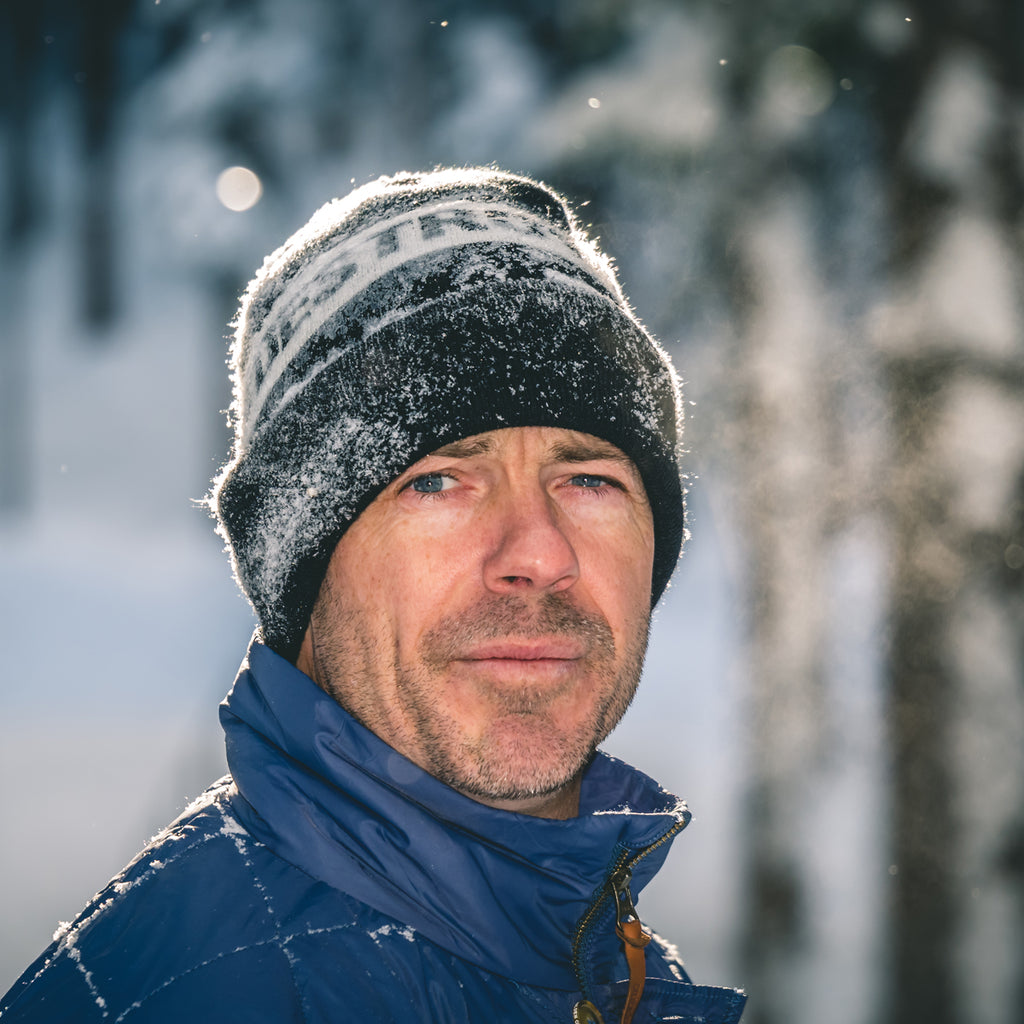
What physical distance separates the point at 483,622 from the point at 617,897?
19.1 inches

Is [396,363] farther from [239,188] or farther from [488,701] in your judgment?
[239,188]

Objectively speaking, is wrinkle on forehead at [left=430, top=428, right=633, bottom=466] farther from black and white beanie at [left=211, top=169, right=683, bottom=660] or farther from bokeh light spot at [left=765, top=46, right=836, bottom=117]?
bokeh light spot at [left=765, top=46, right=836, bottom=117]

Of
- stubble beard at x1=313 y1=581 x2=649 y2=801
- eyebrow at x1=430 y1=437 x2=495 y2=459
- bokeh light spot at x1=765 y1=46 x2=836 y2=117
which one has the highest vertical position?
bokeh light spot at x1=765 y1=46 x2=836 y2=117

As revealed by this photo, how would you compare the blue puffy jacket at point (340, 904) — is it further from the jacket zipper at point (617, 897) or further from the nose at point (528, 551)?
the nose at point (528, 551)

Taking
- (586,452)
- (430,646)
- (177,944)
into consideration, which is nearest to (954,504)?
(586,452)

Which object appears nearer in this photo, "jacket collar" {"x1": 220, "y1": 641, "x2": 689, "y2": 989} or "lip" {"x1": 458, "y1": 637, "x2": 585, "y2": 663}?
"jacket collar" {"x1": 220, "y1": 641, "x2": 689, "y2": 989}

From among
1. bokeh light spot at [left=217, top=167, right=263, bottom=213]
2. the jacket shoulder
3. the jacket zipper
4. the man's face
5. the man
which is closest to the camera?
the jacket shoulder

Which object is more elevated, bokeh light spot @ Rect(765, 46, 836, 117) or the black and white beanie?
bokeh light spot @ Rect(765, 46, 836, 117)

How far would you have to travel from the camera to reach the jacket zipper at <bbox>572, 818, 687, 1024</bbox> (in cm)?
132

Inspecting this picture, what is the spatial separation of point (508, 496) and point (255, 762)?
606mm

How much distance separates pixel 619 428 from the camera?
1640 mm

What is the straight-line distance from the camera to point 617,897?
4.50 ft

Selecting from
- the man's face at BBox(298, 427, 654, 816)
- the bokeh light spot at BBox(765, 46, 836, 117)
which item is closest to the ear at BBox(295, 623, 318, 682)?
the man's face at BBox(298, 427, 654, 816)

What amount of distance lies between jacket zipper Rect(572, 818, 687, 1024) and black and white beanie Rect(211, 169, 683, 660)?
2.30 ft
